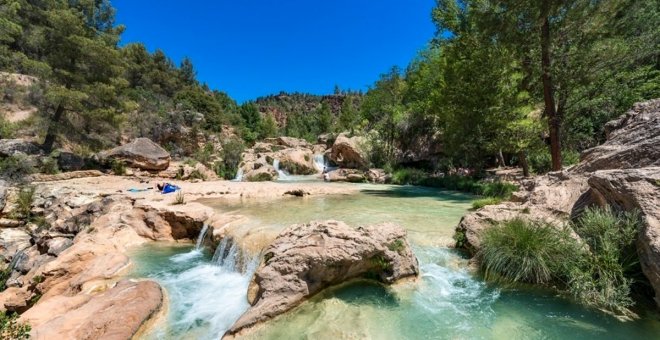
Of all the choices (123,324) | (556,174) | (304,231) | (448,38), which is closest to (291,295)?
(304,231)

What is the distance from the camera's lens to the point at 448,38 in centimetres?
1836

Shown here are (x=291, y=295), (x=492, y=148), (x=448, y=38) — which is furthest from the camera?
(x=448, y=38)

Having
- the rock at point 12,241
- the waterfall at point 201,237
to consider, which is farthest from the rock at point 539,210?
the rock at point 12,241

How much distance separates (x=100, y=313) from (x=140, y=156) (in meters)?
23.8

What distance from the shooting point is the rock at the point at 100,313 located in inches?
173

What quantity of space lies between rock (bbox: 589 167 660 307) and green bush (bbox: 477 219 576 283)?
2.90 feet

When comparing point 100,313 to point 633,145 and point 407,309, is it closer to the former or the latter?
point 407,309

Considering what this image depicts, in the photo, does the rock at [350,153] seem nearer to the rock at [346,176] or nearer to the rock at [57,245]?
the rock at [346,176]

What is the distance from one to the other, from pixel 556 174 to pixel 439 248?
12.9 ft

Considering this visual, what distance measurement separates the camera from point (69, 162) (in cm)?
2253

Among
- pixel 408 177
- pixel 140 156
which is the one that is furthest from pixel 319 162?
pixel 140 156

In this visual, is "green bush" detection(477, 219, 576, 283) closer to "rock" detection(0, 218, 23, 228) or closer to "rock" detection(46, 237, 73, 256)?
"rock" detection(46, 237, 73, 256)

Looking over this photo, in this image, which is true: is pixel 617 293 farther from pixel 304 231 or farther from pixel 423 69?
pixel 423 69

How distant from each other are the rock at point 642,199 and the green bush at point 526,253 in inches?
34.8
